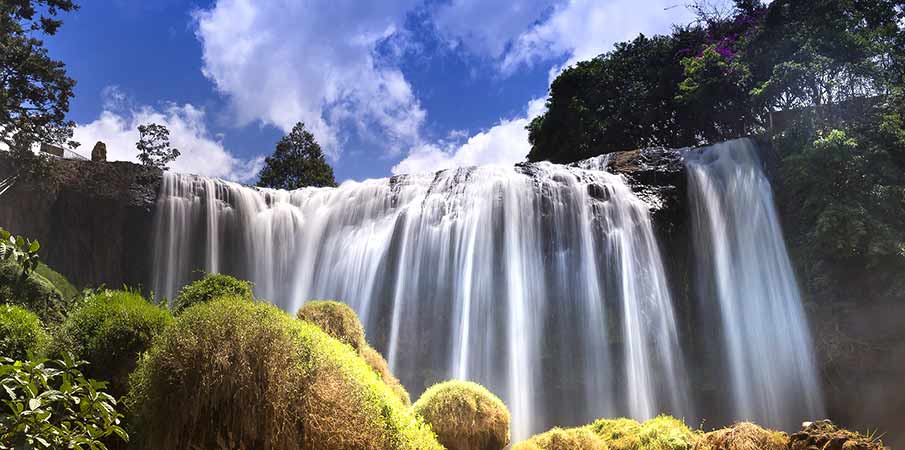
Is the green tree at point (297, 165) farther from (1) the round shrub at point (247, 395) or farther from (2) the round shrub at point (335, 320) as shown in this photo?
(1) the round shrub at point (247, 395)

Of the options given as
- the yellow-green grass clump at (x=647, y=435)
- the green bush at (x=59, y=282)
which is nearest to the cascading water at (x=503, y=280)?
the green bush at (x=59, y=282)

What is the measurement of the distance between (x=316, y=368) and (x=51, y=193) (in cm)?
1937

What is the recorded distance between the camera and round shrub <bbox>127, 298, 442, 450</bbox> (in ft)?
12.9

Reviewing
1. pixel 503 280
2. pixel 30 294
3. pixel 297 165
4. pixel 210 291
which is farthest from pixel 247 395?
pixel 297 165

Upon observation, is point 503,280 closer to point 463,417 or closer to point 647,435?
point 463,417

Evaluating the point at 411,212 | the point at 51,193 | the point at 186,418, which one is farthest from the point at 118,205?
the point at 186,418

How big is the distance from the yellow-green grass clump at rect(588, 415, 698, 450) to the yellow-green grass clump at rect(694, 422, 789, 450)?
0.48 m

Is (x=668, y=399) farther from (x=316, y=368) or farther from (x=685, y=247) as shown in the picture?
(x=316, y=368)

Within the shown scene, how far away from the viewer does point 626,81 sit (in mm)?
31000

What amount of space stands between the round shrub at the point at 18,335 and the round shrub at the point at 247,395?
3.74 metres

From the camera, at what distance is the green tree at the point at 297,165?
41.8 m

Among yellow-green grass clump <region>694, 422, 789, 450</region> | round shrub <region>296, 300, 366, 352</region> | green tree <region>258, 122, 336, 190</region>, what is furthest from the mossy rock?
green tree <region>258, 122, 336, 190</region>

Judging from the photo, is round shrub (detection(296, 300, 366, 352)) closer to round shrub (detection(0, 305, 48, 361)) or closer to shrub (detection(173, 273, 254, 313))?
shrub (detection(173, 273, 254, 313))

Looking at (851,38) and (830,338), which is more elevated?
(851,38)
